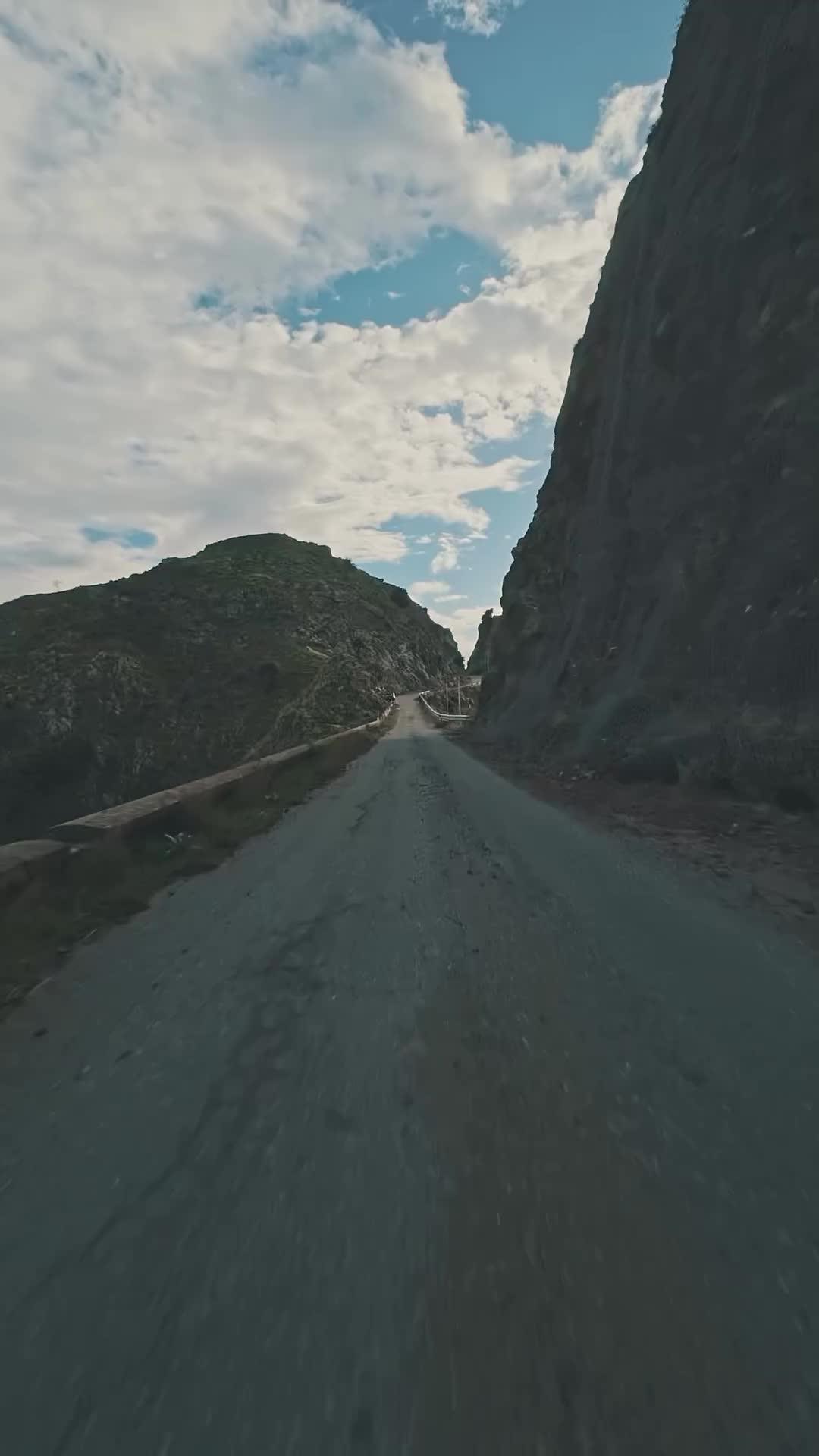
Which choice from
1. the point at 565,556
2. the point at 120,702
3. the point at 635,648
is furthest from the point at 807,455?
the point at 120,702

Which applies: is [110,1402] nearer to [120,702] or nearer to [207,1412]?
[207,1412]

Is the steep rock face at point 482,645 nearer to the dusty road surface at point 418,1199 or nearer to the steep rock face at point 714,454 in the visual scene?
the steep rock face at point 714,454

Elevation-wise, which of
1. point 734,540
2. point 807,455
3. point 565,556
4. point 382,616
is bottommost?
point 734,540

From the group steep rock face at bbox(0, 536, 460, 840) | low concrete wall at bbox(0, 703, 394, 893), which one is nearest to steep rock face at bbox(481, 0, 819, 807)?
low concrete wall at bbox(0, 703, 394, 893)

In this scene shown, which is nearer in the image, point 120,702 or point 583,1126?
point 583,1126

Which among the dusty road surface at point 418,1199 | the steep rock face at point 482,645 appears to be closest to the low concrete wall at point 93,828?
the dusty road surface at point 418,1199

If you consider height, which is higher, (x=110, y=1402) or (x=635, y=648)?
(x=635, y=648)

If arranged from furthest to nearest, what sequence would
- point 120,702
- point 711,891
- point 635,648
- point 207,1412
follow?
1. point 120,702
2. point 635,648
3. point 711,891
4. point 207,1412
